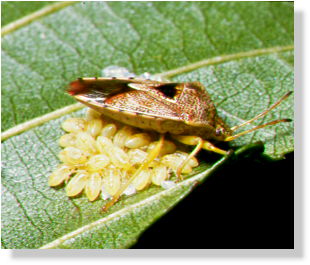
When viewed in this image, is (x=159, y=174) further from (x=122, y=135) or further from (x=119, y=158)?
(x=122, y=135)

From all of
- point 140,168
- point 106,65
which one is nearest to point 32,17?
point 106,65

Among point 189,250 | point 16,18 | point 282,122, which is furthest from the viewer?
point 16,18

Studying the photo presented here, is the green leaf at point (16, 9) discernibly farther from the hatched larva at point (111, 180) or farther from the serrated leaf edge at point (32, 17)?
the hatched larva at point (111, 180)

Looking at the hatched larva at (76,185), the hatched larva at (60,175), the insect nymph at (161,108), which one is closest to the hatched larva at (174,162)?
the insect nymph at (161,108)

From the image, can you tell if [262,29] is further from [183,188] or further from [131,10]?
[183,188]

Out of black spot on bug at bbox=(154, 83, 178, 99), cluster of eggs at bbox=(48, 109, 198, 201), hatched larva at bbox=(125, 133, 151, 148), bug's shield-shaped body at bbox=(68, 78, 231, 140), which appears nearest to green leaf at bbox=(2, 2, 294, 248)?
cluster of eggs at bbox=(48, 109, 198, 201)

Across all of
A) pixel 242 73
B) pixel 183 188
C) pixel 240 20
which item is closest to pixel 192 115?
pixel 183 188
